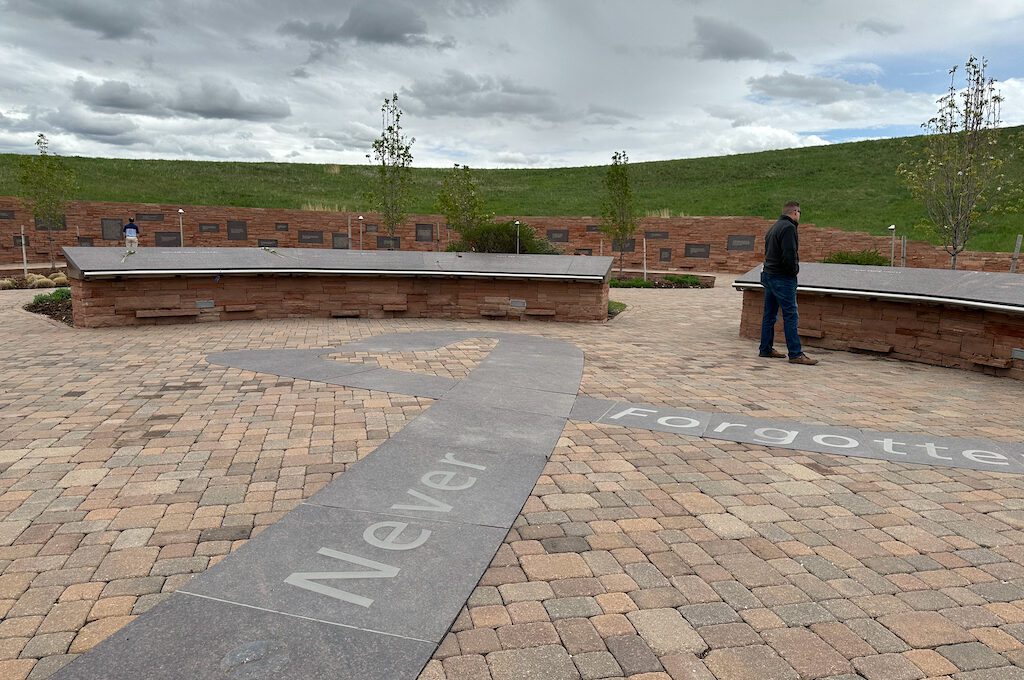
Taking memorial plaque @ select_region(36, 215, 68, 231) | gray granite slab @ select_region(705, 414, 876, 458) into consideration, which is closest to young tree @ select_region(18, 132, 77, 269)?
memorial plaque @ select_region(36, 215, 68, 231)

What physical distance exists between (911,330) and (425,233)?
24.2 meters

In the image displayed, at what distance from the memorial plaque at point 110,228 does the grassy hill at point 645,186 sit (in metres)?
10.8

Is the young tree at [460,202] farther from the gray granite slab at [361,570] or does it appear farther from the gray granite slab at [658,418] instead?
the gray granite slab at [361,570]

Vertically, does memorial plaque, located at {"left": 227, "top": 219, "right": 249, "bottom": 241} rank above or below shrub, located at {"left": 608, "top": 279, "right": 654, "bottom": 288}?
above

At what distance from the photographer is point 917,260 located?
25.8 meters

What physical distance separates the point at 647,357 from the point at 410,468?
5215mm

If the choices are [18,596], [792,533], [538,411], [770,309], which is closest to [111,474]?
[18,596]

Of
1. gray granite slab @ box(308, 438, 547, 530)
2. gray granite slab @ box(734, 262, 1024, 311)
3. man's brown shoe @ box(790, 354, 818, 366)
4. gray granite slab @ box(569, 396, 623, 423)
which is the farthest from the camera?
man's brown shoe @ box(790, 354, 818, 366)

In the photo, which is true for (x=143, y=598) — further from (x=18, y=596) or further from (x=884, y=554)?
(x=884, y=554)

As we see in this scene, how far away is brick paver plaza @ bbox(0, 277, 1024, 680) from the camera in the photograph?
2.57 meters

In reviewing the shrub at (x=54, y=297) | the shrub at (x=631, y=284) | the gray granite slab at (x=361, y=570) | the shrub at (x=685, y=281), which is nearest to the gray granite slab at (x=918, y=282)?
the gray granite slab at (x=361, y=570)

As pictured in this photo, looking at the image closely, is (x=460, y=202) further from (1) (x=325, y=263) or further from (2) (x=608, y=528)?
(2) (x=608, y=528)

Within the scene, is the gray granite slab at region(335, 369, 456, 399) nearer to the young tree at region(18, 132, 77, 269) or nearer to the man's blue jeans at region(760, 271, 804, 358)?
the man's blue jeans at region(760, 271, 804, 358)

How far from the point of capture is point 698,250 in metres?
29.3
